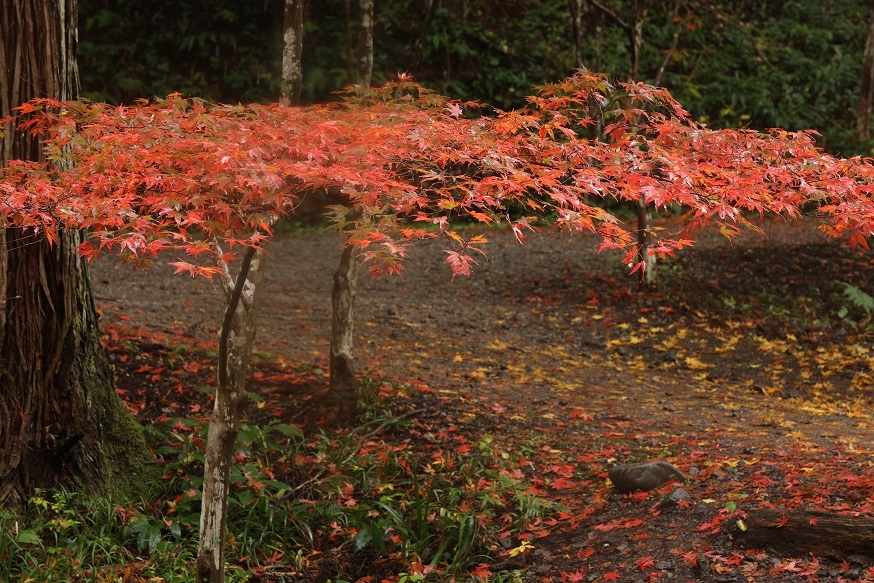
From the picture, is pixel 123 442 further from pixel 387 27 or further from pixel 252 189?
pixel 387 27

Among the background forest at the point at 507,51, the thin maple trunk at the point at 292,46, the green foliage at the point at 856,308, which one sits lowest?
the green foliage at the point at 856,308

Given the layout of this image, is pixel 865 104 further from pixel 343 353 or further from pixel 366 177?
pixel 366 177

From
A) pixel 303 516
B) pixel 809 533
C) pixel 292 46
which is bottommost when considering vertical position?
pixel 303 516

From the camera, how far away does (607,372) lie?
955 centimetres

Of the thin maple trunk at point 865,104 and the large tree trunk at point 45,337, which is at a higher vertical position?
the thin maple trunk at point 865,104

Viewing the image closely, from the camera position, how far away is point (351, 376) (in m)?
7.30

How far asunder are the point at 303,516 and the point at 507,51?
1419 centimetres

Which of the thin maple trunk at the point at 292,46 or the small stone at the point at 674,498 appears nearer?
the small stone at the point at 674,498

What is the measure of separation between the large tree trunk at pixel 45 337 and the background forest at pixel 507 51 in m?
10.3

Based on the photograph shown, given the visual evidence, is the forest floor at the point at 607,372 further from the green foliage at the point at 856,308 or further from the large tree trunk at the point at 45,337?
the large tree trunk at the point at 45,337

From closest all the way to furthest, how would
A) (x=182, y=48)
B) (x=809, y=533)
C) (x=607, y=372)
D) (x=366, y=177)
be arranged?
1. (x=366, y=177)
2. (x=809, y=533)
3. (x=607, y=372)
4. (x=182, y=48)

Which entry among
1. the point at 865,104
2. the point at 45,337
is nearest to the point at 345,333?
the point at 45,337

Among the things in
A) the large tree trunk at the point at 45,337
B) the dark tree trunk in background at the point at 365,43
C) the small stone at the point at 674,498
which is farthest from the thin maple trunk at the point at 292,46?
the small stone at the point at 674,498

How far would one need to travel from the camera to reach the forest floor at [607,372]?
5.36 m
